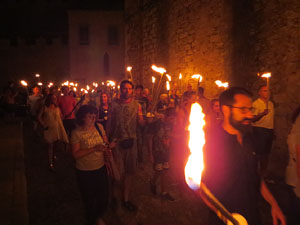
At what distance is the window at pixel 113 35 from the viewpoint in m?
32.6

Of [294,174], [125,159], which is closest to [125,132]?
[125,159]

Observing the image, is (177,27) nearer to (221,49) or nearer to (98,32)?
(221,49)

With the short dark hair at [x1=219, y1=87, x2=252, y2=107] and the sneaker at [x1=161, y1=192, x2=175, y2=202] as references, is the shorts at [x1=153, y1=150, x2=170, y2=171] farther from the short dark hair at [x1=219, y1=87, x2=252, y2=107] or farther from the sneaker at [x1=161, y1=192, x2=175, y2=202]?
the short dark hair at [x1=219, y1=87, x2=252, y2=107]

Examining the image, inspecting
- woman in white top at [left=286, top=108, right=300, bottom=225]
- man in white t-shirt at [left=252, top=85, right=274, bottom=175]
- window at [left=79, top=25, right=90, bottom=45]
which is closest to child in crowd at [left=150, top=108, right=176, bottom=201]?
man in white t-shirt at [left=252, top=85, right=274, bottom=175]

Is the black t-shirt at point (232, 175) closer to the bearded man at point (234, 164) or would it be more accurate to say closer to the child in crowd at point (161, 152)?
the bearded man at point (234, 164)

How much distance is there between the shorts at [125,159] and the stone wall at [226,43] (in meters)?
4.07

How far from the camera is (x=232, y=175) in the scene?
2264 mm

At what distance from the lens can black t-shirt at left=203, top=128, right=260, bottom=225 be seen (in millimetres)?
2264

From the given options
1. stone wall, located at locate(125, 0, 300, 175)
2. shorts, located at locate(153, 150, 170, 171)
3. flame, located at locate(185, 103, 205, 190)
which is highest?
stone wall, located at locate(125, 0, 300, 175)

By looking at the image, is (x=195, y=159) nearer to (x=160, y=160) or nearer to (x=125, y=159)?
(x=125, y=159)

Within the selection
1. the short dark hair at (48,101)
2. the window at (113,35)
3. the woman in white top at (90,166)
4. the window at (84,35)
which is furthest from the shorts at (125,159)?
the window at (113,35)

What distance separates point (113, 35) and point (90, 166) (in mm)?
31552

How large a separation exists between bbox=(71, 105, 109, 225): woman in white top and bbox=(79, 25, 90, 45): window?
A: 30792mm

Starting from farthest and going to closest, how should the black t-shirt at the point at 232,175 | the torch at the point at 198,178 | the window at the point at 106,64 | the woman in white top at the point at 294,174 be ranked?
the window at the point at 106,64
the woman in white top at the point at 294,174
the black t-shirt at the point at 232,175
the torch at the point at 198,178
